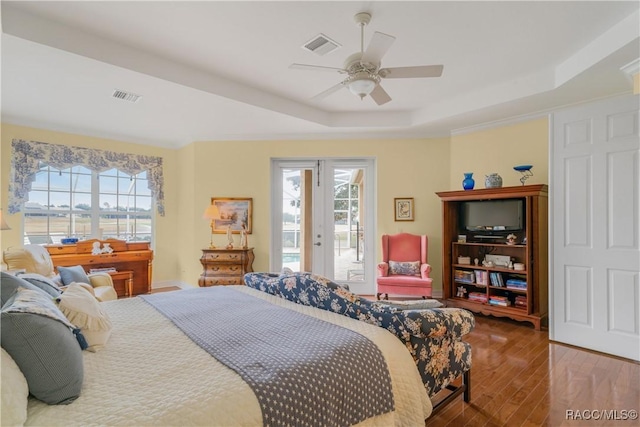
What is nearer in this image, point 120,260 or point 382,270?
point 382,270

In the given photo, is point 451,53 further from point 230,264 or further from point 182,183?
point 182,183

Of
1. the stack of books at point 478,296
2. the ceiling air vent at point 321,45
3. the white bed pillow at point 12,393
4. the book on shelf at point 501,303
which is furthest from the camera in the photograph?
the stack of books at point 478,296

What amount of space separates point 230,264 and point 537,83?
4.55 meters

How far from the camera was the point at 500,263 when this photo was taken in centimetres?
419

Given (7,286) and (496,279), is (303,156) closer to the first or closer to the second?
(496,279)

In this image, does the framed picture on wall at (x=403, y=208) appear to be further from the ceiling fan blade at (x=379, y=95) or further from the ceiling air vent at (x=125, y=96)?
the ceiling air vent at (x=125, y=96)

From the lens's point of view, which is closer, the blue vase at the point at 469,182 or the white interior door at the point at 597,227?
the white interior door at the point at 597,227

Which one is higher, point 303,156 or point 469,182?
point 303,156

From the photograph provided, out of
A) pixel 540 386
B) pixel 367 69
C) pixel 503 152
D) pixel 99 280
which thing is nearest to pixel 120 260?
pixel 99 280

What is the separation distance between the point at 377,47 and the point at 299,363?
6.58ft

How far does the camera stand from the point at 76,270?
3424 millimetres

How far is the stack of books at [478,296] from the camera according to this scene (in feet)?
14.0

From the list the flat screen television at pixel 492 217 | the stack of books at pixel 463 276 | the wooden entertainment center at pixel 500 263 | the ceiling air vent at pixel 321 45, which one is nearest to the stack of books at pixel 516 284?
the wooden entertainment center at pixel 500 263

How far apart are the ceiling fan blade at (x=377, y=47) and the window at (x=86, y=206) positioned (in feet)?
16.0
